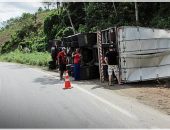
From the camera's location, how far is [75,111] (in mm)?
11641

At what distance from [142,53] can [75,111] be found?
278 inches

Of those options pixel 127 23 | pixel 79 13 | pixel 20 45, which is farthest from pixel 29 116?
pixel 20 45

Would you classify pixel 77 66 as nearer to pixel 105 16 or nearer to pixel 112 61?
pixel 112 61

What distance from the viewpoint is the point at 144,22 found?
1166 inches

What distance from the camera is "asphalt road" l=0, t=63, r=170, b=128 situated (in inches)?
384

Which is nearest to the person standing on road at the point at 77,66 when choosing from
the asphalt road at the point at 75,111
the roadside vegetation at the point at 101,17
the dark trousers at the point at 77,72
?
the dark trousers at the point at 77,72

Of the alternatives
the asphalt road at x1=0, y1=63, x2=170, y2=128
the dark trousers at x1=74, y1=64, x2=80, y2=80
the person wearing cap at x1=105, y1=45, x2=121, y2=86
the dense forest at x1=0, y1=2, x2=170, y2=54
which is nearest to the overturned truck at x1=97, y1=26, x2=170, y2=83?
the person wearing cap at x1=105, y1=45, x2=121, y2=86

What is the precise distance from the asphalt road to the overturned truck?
83.3 inches

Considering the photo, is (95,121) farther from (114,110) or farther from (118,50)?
(118,50)

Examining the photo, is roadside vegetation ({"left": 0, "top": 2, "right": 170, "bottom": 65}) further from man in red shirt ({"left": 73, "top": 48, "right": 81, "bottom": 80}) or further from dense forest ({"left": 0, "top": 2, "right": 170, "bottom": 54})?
man in red shirt ({"left": 73, "top": 48, "right": 81, "bottom": 80})

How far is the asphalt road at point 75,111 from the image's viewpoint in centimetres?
976

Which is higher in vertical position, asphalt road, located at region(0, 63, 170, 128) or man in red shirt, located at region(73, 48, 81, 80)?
man in red shirt, located at region(73, 48, 81, 80)

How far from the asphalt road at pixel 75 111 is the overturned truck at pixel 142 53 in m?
2.12

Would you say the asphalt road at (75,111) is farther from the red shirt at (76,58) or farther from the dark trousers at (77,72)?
the red shirt at (76,58)
